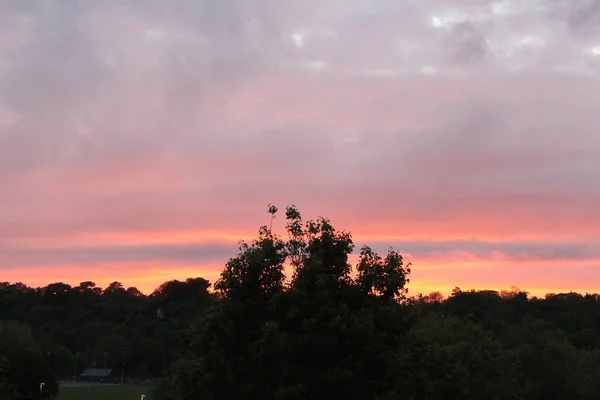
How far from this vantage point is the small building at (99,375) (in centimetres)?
14738

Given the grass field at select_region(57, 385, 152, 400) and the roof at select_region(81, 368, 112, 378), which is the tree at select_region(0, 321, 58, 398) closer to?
the grass field at select_region(57, 385, 152, 400)

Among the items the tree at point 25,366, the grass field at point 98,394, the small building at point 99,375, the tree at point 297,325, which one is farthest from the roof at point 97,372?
the tree at point 297,325

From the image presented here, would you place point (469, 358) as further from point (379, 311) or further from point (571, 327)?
point (571, 327)

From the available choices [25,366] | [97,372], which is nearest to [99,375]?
[97,372]

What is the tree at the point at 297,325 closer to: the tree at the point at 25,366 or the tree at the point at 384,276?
the tree at the point at 384,276

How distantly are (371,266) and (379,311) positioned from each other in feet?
4.07

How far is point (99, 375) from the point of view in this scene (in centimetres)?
14850

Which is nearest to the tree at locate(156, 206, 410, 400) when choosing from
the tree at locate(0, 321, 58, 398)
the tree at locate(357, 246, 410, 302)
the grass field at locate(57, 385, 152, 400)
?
the tree at locate(357, 246, 410, 302)

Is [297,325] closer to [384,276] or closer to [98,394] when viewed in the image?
[384,276]

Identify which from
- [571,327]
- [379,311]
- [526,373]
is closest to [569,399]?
[526,373]

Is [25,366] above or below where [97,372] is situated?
below

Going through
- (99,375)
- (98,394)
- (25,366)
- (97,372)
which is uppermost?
(97,372)

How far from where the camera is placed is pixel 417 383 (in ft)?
95.8

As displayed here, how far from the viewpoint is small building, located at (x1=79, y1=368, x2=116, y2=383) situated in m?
147
